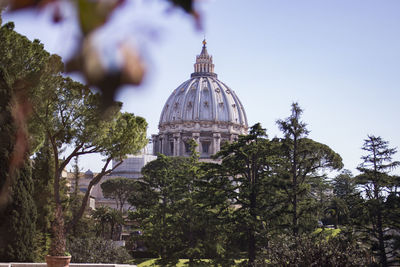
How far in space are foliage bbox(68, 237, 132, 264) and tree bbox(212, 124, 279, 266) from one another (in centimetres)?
741

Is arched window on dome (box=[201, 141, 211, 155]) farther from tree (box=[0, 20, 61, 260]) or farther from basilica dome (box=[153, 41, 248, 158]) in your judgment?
tree (box=[0, 20, 61, 260])

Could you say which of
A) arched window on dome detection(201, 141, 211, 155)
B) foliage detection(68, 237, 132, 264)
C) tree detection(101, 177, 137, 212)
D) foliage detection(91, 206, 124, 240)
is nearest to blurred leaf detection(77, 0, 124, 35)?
foliage detection(68, 237, 132, 264)

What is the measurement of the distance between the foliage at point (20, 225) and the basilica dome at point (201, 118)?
3108 inches

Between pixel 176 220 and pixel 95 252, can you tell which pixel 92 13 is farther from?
pixel 176 220

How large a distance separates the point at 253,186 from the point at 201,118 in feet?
255

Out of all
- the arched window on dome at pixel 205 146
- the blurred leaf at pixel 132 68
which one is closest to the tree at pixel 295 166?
the blurred leaf at pixel 132 68

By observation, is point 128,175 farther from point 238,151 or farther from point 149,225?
point 238,151

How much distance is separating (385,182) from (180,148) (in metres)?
72.8

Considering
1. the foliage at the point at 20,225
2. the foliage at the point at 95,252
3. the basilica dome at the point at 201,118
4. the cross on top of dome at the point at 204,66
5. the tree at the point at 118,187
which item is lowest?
the foliage at the point at 95,252

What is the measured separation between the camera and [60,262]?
50.8 ft

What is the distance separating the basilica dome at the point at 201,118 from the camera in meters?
102

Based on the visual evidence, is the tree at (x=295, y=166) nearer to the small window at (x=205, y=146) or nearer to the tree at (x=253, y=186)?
the tree at (x=253, y=186)

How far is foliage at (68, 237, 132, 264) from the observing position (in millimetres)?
21703

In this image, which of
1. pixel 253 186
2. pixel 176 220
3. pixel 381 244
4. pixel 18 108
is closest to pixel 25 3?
pixel 18 108
